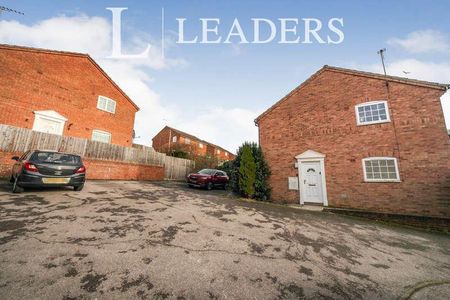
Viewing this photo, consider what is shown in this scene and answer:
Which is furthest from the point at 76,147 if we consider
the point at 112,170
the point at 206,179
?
the point at 206,179

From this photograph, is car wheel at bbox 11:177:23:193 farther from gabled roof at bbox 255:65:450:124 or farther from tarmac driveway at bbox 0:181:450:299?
gabled roof at bbox 255:65:450:124

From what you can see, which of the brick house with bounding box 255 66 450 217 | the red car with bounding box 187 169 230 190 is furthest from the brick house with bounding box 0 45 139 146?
the brick house with bounding box 255 66 450 217

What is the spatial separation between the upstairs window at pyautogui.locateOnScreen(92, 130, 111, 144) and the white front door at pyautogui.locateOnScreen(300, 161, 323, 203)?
15538 mm

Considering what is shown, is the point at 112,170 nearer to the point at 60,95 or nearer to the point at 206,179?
the point at 206,179

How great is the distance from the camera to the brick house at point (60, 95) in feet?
39.9

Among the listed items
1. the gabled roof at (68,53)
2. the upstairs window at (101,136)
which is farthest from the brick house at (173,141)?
the upstairs window at (101,136)

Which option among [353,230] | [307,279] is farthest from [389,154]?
[307,279]

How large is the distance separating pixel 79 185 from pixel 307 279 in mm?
8221

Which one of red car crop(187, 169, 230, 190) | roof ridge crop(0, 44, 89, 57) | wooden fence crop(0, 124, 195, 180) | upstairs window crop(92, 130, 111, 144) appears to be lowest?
red car crop(187, 169, 230, 190)

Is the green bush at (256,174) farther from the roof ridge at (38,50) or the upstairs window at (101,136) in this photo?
the roof ridge at (38,50)

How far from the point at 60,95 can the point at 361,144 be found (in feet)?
63.4

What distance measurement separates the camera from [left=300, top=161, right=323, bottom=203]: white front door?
428 inches

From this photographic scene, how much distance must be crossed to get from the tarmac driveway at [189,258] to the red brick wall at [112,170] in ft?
18.0

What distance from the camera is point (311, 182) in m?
11.1
